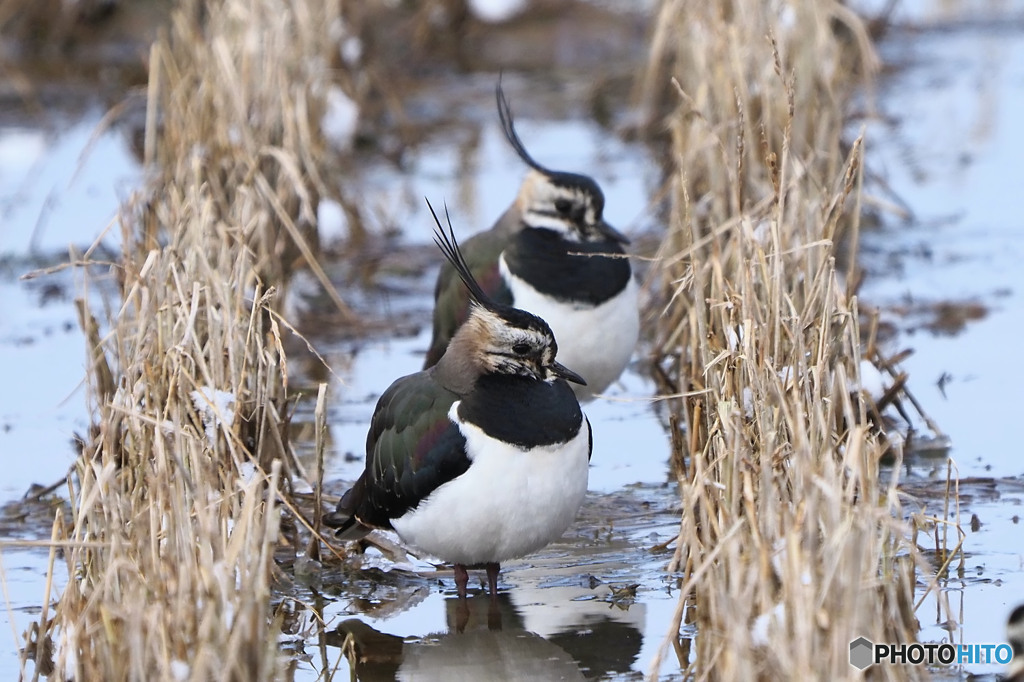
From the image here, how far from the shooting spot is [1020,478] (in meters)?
5.55

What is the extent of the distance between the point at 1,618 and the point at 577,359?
7.05 feet

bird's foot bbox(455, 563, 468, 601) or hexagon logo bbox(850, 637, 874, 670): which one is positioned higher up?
bird's foot bbox(455, 563, 468, 601)

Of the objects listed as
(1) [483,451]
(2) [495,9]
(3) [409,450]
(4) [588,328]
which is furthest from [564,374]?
(2) [495,9]

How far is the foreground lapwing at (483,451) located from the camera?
4445 mm

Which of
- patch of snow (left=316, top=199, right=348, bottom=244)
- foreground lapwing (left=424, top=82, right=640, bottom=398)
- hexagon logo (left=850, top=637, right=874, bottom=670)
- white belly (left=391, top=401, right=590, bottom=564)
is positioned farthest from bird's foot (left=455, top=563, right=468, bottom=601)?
patch of snow (left=316, top=199, right=348, bottom=244)

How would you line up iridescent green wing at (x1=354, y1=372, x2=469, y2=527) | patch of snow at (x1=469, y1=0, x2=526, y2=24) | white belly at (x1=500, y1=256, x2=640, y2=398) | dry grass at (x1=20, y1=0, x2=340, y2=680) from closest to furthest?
dry grass at (x1=20, y1=0, x2=340, y2=680), iridescent green wing at (x1=354, y1=372, x2=469, y2=527), white belly at (x1=500, y1=256, x2=640, y2=398), patch of snow at (x1=469, y1=0, x2=526, y2=24)

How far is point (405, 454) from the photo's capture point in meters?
4.72

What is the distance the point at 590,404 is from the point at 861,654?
3373mm

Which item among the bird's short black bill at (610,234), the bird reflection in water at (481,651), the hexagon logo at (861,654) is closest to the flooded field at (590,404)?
the bird reflection in water at (481,651)

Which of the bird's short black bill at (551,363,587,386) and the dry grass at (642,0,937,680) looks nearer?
the dry grass at (642,0,937,680)

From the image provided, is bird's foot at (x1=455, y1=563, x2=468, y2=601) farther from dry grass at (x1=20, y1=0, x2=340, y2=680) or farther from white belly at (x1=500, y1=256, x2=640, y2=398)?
white belly at (x1=500, y1=256, x2=640, y2=398)

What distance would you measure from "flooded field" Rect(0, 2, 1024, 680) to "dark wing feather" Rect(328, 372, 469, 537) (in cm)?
20

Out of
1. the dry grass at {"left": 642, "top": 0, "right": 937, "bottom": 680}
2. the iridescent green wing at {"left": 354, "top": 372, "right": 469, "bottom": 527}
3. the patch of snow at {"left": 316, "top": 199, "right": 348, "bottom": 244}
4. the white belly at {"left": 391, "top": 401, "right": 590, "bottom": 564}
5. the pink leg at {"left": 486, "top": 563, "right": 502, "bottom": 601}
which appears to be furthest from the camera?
the patch of snow at {"left": 316, "top": 199, "right": 348, "bottom": 244}

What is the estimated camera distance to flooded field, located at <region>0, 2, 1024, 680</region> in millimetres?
4664
